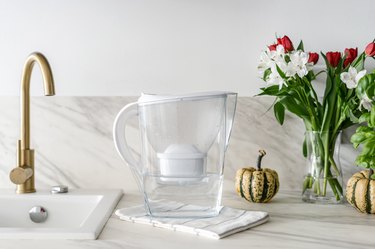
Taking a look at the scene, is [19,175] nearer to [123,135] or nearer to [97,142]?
[97,142]

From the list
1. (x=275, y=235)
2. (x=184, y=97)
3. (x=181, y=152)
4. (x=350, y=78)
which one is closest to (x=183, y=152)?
(x=181, y=152)

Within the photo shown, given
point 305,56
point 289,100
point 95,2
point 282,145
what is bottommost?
point 282,145

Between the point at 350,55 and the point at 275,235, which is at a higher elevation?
the point at 350,55

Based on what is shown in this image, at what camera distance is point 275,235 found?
116 centimetres

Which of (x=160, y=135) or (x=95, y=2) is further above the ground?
(x=95, y=2)

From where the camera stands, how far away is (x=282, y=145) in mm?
1686

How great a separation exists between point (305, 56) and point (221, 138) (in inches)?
13.4

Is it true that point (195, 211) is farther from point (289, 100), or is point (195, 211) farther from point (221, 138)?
point (289, 100)

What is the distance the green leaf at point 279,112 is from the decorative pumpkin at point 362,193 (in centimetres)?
30

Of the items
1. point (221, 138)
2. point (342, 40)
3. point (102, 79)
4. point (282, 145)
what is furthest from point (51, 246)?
point (342, 40)

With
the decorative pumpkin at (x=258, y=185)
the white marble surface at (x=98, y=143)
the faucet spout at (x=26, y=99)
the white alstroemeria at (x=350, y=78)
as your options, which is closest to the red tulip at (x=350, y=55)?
the white alstroemeria at (x=350, y=78)

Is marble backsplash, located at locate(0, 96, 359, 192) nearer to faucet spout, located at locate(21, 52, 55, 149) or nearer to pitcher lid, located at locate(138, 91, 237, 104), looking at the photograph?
faucet spout, located at locate(21, 52, 55, 149)

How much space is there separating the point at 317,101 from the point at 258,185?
0.29m

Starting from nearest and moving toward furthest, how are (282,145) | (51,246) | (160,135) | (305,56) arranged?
(51,246)
(160,135)
(305,56)
(282,145)
